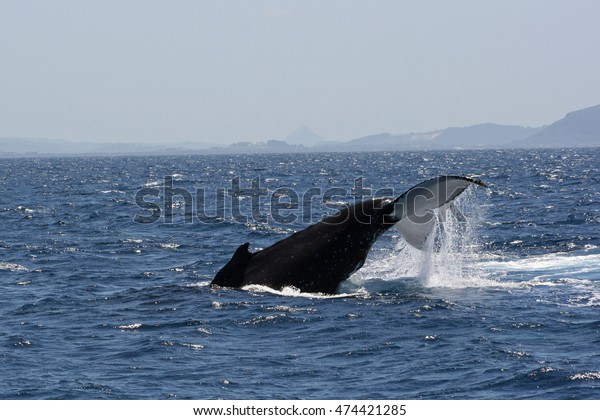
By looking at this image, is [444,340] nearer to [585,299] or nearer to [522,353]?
[522,353]

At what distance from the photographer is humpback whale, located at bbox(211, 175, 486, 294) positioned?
592 inches

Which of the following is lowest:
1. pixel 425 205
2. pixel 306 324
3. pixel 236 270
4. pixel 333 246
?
pixel 306 324

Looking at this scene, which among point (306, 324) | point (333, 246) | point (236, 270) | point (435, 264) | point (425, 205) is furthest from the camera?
point (435, 264)

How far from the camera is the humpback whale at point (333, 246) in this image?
49.3 feet

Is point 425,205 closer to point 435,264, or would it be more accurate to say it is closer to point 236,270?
point 236,270

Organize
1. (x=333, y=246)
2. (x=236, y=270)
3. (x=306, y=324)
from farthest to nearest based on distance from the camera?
(x=236, y=270) → (x=333, y=246) → (x=306, y=324)

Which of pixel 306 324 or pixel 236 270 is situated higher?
pixel 236 270

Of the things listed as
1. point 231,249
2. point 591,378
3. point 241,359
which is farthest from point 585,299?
point 231,249

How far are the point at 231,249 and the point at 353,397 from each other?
15.1 metres

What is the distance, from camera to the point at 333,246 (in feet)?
50.3

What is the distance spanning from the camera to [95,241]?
88.6 feet

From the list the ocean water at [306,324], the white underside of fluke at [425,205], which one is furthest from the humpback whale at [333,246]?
the ocean water at [306,324]

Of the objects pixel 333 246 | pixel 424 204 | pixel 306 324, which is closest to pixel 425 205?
pixel 424 204

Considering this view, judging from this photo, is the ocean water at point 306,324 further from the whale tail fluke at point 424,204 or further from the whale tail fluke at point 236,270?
the whale tail fluke at point 424,204
